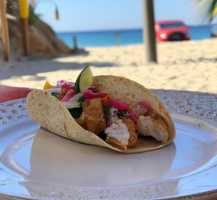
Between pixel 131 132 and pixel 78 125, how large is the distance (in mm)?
160

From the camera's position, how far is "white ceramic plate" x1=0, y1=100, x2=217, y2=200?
105 cm

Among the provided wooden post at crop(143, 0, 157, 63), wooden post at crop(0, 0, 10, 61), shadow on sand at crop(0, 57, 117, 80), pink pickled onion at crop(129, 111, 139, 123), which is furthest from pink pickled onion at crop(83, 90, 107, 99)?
wooden post at crop(0, 0, 10, 61)

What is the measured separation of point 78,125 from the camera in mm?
1411

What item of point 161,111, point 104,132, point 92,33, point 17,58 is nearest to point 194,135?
point 161,111

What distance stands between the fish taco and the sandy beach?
2.81 meters

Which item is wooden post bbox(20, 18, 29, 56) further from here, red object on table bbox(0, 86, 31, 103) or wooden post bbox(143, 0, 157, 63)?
red object on table bbox(0, 86, 31, 103)

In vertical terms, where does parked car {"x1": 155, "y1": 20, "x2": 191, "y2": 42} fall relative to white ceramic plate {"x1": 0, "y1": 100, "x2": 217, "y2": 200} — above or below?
above

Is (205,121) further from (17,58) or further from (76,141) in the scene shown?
(17,58)

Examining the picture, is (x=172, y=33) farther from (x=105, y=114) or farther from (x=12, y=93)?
(x=105, y=114)

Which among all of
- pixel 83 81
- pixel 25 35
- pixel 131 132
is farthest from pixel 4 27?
pixel 131 132

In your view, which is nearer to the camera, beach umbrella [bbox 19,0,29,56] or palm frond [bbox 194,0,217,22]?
palm frond [bbox 194,0,217,22]

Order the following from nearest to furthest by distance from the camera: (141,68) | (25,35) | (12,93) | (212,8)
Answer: (12,93) → (141,68) → (212,8) → (25,35)

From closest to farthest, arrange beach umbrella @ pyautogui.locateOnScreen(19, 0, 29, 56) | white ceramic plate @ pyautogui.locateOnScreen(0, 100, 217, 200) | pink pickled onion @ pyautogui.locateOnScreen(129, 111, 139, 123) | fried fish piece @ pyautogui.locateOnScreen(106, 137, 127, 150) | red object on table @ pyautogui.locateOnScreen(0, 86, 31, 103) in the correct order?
white ceramic plate @ pyautogui.locateOnScreen(0, 100, 217, 200) → fried fish piece @ pyautogui.locateOnScreen(106, 137, 127, 150) → pink pickled onion @ pyautogui.locateOnScreen(129, 111, 139, 123) → red object on table @ pyautogui.locateOnScreen(0, 86, 31, 103) → beach umbrella @ pyautogui.locateOnScreen(19, 0, 29, 56)

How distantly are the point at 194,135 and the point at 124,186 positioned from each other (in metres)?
0.47
